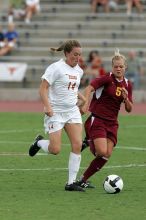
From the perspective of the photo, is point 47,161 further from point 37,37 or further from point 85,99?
point 37,37

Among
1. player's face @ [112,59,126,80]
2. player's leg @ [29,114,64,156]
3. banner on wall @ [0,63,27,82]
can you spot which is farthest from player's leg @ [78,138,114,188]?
banner on wall @ [0,63,27,82]

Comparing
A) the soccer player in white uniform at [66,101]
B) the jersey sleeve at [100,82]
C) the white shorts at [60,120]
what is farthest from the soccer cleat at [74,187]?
the jersey sleeve at [100,82]

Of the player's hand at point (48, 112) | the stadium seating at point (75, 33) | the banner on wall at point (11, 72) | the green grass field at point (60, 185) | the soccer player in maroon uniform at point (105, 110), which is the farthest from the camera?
the stadium seating at point (75, 33)

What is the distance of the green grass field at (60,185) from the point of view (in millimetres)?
9070

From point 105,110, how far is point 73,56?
2.81 ft

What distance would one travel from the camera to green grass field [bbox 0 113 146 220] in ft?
29.8

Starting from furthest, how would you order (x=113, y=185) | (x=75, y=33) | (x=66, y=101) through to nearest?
(x=75, y=33) → (x=66, y=101) → (x=113, y=185)

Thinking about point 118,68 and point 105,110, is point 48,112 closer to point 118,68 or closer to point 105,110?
point 105,110

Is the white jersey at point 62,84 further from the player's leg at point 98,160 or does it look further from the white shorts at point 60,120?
the player's leg at point 98,160

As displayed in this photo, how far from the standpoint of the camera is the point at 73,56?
10992mm

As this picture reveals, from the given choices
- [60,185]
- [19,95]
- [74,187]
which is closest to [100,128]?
[74,187]

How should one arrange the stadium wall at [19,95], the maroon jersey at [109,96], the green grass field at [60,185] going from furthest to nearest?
the stadium wall at [19,95] → the maroon jersey at [109,96] → the green grass field at [60,185]

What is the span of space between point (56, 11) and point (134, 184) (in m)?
24.6

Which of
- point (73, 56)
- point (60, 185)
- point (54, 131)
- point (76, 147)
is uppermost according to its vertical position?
point (73, 56)
